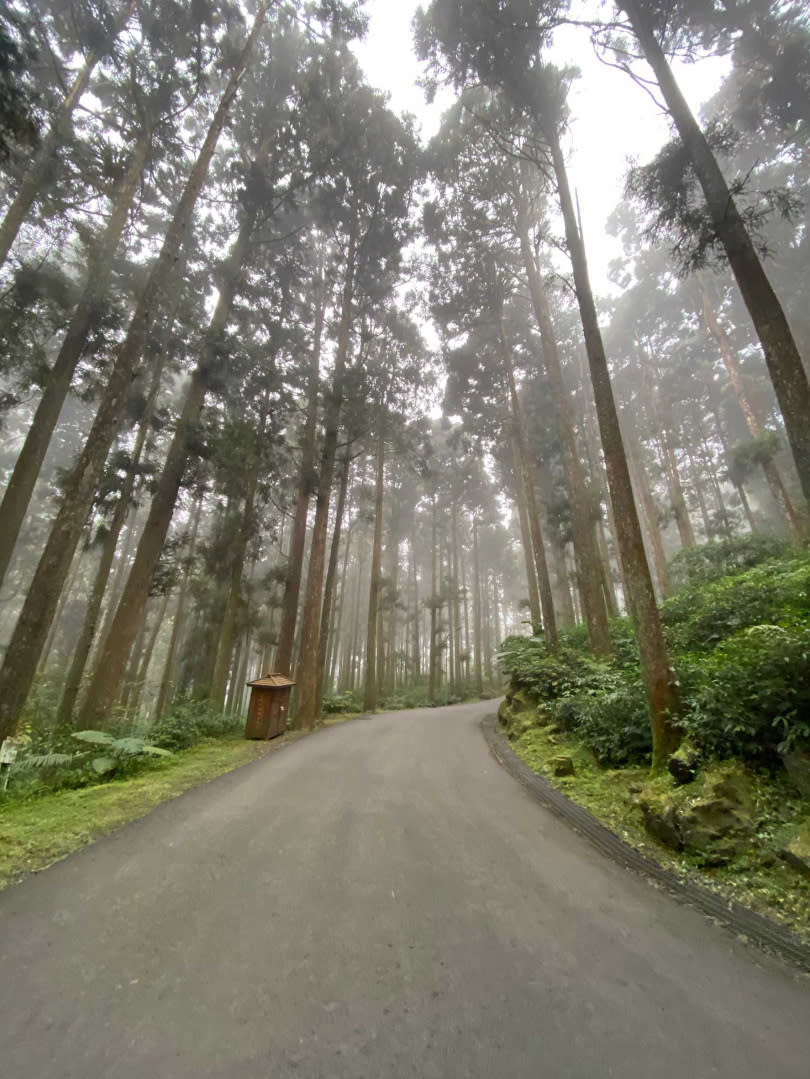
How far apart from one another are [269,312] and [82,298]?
210 inches

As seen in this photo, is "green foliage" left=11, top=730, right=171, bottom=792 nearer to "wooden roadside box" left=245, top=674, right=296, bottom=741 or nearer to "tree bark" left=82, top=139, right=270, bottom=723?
"tree bark" left=82, top=139, right=270, bottom=723

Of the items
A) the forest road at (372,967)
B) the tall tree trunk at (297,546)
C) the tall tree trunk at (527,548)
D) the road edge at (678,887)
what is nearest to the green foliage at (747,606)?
the road edge at (678,887)

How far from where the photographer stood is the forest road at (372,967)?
158 centimetres

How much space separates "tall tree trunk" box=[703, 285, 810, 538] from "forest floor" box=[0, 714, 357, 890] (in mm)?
15462

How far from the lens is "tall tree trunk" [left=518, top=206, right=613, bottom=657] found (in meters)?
9.55

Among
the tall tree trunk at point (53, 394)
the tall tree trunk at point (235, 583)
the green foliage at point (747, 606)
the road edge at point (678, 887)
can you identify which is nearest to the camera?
the road edge at point (678, 887)

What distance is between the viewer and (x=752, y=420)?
51.3 feet

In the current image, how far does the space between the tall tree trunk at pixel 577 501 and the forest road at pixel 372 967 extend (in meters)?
6.63

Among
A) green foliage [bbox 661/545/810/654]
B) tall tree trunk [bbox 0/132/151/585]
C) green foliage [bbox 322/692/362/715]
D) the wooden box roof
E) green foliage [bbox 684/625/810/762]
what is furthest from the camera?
green foliage [bbox 322/692/362/715]

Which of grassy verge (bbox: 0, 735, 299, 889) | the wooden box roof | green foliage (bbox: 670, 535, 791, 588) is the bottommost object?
grassy verge (bbox: 0, 735, 299, 889)

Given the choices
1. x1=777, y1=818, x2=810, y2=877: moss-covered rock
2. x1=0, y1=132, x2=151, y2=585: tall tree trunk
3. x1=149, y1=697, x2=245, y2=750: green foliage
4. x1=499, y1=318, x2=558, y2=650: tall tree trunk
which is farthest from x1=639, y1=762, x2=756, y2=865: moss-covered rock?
x1=0, y1=132, x2=151, y2=585: tall tree trunk

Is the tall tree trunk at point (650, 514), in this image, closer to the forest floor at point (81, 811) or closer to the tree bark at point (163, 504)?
the forest floor at point (81, 811)

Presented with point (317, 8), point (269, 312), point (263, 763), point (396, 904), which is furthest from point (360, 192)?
point (396, 904)

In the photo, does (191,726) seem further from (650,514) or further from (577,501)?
(650,514)
